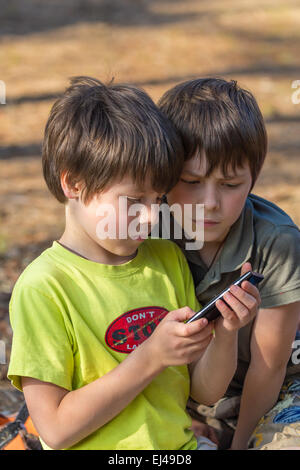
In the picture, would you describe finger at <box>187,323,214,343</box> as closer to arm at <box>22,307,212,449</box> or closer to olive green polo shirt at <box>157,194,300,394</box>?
arm at <box>22,307,212,449</box>

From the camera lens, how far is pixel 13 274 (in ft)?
15.4

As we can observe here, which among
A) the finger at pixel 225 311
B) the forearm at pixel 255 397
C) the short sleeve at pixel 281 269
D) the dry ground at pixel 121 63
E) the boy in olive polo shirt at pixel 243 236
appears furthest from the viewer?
the dry ground at pixel 121 63

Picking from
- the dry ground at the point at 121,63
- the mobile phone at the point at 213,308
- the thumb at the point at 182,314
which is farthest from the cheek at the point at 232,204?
the dry ground at the point at 121,63

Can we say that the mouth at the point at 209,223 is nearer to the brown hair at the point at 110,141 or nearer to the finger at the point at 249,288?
the brown hair at the point at 110,141

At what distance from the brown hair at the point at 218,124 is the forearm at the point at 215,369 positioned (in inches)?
21.9

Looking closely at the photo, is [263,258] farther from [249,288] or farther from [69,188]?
[69,188]

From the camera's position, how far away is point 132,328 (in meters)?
2.14

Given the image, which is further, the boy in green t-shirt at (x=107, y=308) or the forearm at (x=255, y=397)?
the forearm at (x=255, y=397)

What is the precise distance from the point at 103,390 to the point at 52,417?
0.17 metres

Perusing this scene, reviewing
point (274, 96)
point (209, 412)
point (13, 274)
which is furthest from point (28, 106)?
A: point (209, 412)

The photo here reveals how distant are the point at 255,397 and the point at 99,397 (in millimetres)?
746

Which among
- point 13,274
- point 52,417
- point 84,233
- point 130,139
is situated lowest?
point 13,274

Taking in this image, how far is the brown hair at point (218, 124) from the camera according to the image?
85.2 inches
